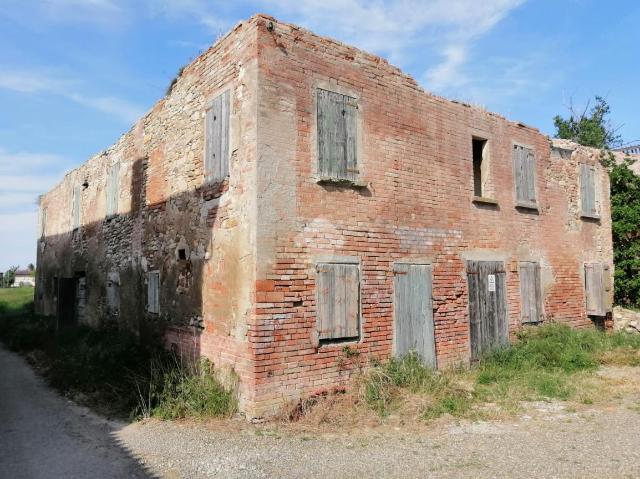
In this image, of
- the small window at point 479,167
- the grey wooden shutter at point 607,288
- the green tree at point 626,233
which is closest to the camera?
the small window at point 479,167

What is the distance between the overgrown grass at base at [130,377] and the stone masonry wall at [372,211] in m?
1.11

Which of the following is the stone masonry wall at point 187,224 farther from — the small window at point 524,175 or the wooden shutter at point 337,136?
the small window at point 524,175

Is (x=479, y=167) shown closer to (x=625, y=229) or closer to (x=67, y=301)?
(x=625, y=229)

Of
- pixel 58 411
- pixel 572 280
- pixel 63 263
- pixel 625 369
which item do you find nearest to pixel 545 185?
pixel 572 280

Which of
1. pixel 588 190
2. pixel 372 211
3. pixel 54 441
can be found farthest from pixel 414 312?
pixel 588 190

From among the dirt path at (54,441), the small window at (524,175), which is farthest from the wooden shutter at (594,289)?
the dirt path at (54,441)

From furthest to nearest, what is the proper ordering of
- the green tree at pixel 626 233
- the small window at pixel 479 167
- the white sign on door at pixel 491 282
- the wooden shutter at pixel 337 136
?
the green tree at pixel 626 233 < the small window at pixel 479 167 < the white sign on door at pixel 491 282 < the wooden shutter at pixel 337 136

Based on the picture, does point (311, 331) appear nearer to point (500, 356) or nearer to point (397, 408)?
point (397, 408)

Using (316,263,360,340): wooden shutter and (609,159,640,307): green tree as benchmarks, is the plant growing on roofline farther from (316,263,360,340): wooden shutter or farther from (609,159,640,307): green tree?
(316,263,360,340): wooden shutter

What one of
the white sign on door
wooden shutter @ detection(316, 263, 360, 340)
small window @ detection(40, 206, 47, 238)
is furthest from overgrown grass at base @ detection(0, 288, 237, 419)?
small window @ detection(40, 206, 47, 238)

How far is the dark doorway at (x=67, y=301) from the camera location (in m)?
14.4

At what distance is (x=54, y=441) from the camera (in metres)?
6.04

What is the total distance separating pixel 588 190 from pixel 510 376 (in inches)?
268

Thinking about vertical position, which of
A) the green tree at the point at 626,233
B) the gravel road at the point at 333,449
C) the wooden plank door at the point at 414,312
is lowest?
the gravel road at the point at 333,449
